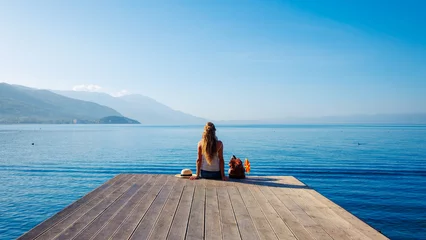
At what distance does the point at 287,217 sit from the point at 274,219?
313 mm

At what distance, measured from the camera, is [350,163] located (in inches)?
1091

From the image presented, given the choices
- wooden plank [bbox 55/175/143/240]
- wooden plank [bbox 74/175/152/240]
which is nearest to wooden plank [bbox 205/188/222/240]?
wooden plank [bbox 74/175/152/240]

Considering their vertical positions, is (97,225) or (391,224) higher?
(97,225)

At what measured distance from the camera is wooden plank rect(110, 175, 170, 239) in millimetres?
4848

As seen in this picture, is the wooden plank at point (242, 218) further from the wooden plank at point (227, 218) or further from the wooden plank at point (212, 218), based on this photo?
the wooden plank at point (212, 218)

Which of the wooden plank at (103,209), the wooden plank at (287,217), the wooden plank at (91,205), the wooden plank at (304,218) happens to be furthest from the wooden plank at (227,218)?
the wooden plank at (91,205)

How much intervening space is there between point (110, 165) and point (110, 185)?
19388 millimetres

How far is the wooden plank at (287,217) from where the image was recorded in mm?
4891

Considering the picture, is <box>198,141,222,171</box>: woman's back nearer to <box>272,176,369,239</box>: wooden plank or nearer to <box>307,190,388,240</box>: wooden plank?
<box>272,176,369,239</box>: wooden plank

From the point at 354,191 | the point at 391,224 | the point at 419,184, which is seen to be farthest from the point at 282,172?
the point at 391,224

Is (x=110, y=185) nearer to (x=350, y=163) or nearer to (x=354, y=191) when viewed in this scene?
(x=354, y=191)

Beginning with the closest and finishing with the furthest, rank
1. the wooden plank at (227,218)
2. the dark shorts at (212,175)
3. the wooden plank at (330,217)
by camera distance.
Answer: the wooden plank at (227,218), the wooden plank at (330,217), the dark shorts at (212,175)

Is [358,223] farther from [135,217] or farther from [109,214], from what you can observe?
[109,214]

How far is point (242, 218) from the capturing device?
577 centimetres
